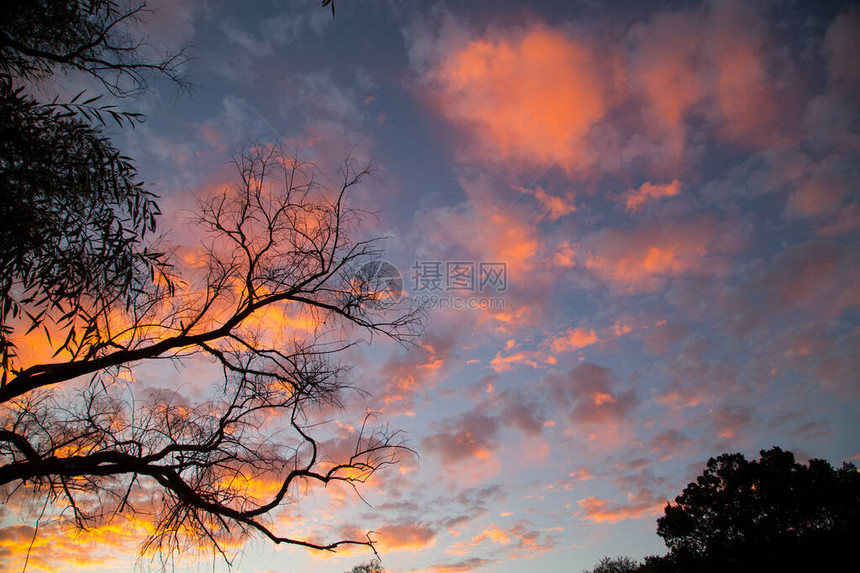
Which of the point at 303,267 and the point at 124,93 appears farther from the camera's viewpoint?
the point at 303,267

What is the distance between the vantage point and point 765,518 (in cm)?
2255

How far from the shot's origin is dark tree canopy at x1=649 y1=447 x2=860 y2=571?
792 inches

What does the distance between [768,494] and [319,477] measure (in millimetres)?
27323

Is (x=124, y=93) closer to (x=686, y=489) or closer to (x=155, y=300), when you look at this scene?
Result: (x=155, y=300)

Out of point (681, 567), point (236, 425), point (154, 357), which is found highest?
point (154, 357)

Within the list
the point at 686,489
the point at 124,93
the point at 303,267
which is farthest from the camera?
the point at 686,489

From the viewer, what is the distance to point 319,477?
4953mm

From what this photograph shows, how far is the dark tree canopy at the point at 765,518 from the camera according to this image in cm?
2011

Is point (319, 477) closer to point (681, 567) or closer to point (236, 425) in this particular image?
point (236, 425)

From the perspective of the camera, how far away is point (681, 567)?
885 inches

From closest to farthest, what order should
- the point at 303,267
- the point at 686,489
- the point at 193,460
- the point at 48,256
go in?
A: the point at 48,256 < the point at 193,460 < the point at 303,267 < the point at 686,489

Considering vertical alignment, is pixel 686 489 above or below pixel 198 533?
above

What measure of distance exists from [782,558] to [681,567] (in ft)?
14.7

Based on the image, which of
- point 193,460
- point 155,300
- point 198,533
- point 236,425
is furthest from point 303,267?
point 198,533
